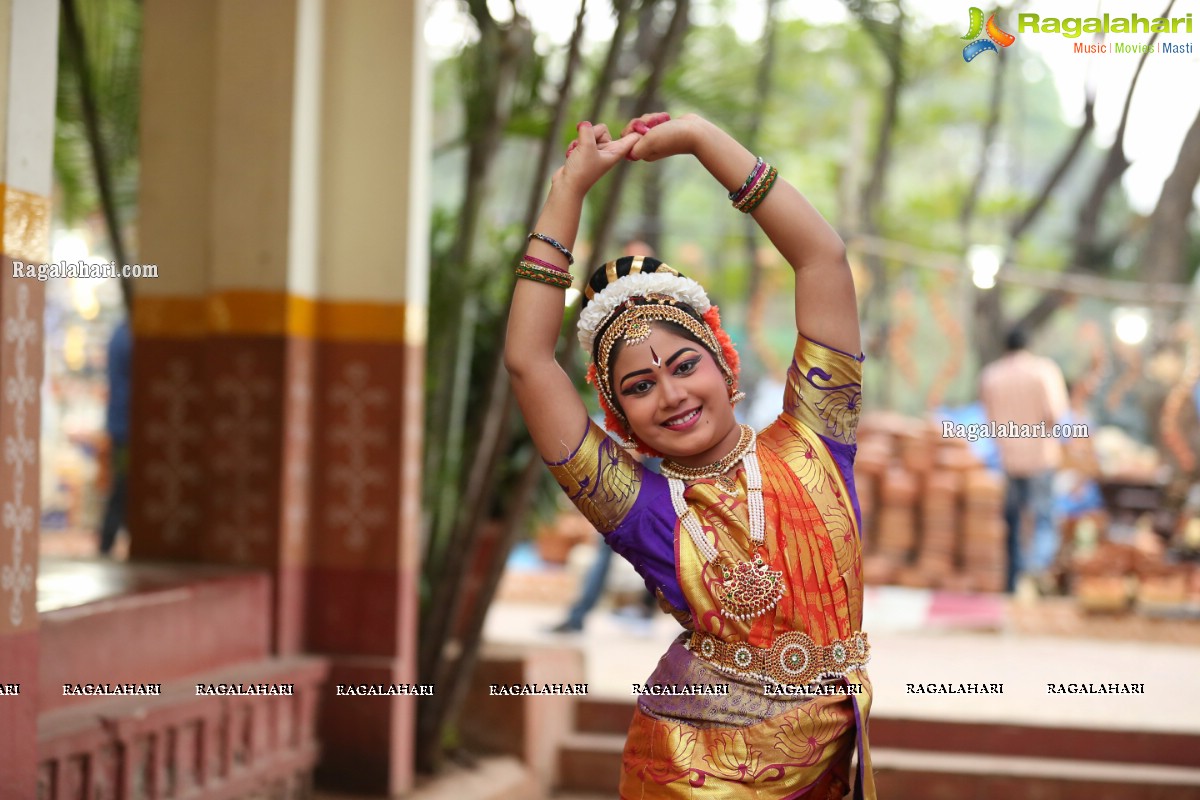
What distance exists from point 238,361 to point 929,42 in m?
13.2

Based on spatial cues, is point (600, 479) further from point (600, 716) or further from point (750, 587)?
point (600, 716)

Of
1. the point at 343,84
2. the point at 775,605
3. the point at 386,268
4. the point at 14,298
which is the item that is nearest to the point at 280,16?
the point at 343,84

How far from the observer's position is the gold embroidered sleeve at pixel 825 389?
239 centimetres

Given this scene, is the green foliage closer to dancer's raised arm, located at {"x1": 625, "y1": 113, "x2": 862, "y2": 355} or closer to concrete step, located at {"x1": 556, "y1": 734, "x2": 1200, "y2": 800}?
dancer's raised arm, located at {"x1": 625, "y1": 113, "x2": 862, "y2": 355}

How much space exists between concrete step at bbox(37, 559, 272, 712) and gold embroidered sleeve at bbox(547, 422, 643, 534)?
63.3 inches

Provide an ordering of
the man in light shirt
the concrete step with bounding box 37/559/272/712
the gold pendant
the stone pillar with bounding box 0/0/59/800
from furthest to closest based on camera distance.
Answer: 1. the man in light shirt
2. the concrete step with bounding box 37/559/272/712
3. the stone pillar with bounding box 0/0/59/800
4. the gold pendant

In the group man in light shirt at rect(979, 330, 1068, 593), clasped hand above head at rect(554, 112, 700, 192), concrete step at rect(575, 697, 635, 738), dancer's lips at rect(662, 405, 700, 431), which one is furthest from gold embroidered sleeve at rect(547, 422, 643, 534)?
man in light shirt at rect(979, 330, 1068, 593)

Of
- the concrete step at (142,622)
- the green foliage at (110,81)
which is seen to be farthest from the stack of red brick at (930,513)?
the concrete step at (142,622)

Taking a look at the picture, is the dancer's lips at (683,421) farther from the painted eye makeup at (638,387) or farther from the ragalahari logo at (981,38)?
the ragalahari logo at (981,38)

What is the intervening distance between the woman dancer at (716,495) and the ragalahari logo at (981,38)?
5.39ft

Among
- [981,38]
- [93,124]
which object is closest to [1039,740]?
[981,38]

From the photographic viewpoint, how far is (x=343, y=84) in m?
4.52

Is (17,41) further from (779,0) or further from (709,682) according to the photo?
(779,0)

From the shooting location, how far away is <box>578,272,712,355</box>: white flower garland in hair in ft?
7.82
